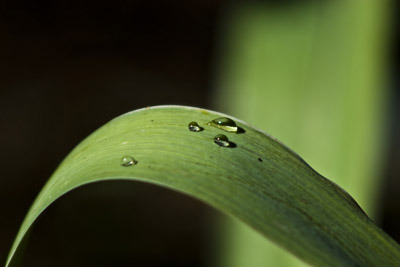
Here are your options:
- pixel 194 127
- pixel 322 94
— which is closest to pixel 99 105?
pixel 322 94

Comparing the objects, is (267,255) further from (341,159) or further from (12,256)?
(12,256)

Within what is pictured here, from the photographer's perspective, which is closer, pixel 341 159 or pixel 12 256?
pixel 12 256

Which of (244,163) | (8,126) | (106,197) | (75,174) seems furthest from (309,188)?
(8,126)

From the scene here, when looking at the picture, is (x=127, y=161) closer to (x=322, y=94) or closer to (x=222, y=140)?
(x=222, y=140)

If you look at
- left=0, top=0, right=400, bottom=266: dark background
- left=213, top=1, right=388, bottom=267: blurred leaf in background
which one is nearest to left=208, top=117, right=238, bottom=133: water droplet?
left=213, top=1, right=388, bottom=267: blurred leaf in background

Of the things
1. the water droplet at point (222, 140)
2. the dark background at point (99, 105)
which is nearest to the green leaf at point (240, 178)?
the water droplet at point (222, 140)
